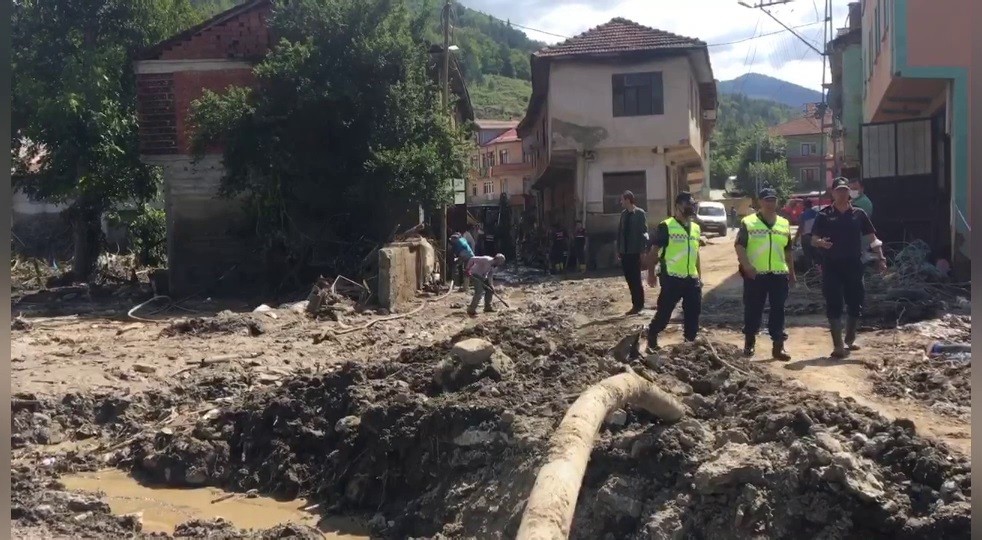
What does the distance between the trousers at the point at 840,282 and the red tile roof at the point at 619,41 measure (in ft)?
60.0

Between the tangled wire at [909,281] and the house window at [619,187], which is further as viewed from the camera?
the house window at [619,187]

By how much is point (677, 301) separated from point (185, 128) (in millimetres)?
15290

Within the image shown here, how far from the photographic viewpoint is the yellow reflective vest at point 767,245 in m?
9.10

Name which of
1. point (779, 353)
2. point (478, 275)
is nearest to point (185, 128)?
point (478, 275)

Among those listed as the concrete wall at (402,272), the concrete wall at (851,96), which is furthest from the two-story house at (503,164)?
the concrete wall at (402,272)

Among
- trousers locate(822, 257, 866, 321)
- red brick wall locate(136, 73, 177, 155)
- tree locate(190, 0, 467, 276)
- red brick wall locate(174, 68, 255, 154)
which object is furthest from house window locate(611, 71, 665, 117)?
trousers locate(822, 257, 866, 321)

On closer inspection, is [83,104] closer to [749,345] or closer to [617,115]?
[617,115]

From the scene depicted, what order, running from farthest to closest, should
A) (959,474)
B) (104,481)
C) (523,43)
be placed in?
(523,43) → (104,481) → (959,474)

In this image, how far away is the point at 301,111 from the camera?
64.2 ft

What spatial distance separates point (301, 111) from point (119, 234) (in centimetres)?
1221

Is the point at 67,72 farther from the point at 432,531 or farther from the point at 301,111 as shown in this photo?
the point at 432,531

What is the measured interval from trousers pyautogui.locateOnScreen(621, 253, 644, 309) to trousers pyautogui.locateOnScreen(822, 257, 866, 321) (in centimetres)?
352

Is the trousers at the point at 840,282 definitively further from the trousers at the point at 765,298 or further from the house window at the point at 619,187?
the house window at the point at 619,187

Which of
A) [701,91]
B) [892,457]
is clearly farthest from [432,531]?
[701,91]
